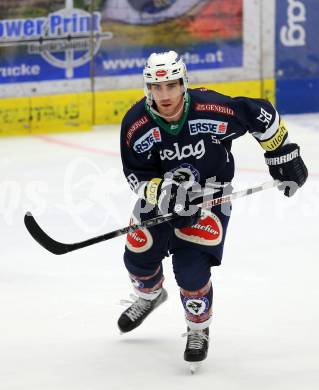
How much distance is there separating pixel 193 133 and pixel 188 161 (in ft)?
0.38

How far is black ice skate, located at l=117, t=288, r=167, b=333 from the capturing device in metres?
4.52

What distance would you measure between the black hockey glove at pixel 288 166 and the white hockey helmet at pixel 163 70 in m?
0.51

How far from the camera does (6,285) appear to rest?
209 inches

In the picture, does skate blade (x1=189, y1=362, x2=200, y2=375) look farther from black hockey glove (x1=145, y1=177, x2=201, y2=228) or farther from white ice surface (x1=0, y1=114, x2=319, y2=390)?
black hockey glove (x1=145, y1=177, x2=201, y2=228)

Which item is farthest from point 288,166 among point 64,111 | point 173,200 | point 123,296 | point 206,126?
point 64,111

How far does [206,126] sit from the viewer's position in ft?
13.4

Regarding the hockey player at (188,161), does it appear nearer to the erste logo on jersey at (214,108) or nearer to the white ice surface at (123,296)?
the erste logo on jersey at (214,108)

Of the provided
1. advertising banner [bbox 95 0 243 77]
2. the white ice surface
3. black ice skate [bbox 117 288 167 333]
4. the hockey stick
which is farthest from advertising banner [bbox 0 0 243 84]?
the hockey stick

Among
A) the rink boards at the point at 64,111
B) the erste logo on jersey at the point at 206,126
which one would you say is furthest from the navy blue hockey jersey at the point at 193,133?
the rink boards at the point at 64,111

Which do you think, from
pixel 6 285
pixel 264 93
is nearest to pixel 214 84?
pixel 264 93

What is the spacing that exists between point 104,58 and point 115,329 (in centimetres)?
520

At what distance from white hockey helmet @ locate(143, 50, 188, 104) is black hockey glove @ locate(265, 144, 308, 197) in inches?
20.1

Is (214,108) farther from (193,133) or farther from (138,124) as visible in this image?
(138,124)

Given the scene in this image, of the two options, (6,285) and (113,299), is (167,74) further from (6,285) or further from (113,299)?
(6,285)
